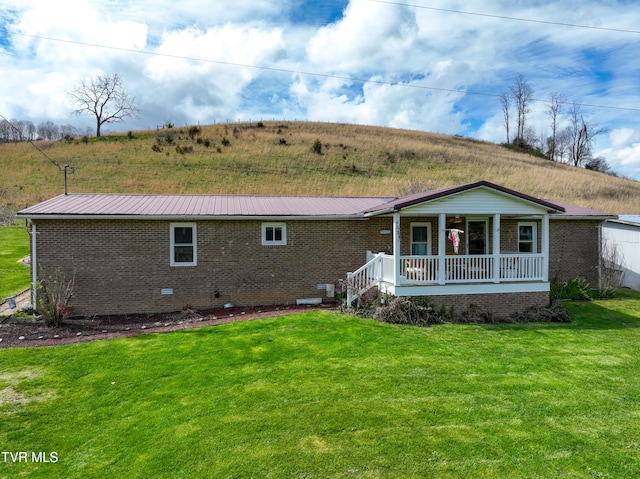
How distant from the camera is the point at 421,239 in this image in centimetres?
1491

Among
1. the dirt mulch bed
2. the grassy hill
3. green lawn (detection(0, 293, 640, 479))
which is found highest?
the grassy hill

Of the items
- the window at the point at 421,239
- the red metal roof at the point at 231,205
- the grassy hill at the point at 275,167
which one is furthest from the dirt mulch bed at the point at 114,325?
the grassy hill at the point at 275,167

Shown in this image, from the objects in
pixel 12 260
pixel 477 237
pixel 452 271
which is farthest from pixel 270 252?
pixel 12 260

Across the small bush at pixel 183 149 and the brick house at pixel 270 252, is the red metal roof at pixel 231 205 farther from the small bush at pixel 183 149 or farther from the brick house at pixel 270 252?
the small bush at pixel 183 149

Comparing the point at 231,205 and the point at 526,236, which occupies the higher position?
the point at 231,205

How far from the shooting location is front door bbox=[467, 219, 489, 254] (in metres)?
15.5

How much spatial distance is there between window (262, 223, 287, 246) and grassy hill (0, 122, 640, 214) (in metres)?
20.7

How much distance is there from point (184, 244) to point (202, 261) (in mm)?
813

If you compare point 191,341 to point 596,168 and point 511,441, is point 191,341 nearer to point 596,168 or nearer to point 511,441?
point 511,441

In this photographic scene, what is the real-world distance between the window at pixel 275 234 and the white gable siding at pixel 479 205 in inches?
167

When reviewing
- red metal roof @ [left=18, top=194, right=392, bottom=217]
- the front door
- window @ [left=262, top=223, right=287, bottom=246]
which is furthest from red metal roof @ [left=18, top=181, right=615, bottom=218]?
the front door

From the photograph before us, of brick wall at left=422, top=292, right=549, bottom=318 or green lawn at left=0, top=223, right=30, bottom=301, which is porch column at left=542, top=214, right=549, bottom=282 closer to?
brick wall at left=422, top=292, right=549, bottom=318

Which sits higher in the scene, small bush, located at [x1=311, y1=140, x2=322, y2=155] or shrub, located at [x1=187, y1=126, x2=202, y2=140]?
shrub, located at [x1=187, y1=126, x2=202, y2=140]

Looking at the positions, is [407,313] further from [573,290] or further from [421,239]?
[573,290]
